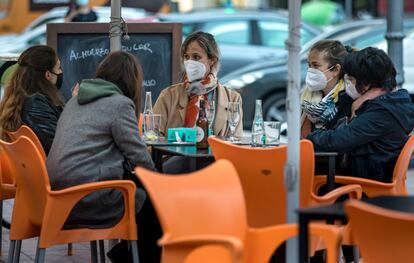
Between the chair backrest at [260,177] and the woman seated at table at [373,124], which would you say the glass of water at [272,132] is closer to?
the woman seated at table at [373,124]

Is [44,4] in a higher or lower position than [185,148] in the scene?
higher

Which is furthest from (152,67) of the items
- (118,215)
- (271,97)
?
(271,97)

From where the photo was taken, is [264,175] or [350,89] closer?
[264,175]

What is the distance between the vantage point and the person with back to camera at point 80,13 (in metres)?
13.4

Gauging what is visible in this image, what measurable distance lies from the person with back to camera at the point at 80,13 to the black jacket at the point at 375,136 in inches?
290

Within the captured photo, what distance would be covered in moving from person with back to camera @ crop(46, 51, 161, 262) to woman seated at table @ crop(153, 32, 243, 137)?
130 cm

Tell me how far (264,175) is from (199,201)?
998mm

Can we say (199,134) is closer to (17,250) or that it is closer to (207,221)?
(17,250)

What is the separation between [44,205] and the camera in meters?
5.61

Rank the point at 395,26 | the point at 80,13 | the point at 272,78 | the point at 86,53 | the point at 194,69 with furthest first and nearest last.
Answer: the point at 272,78 < the point at 80,13 < the point at 395,26 < the point at 86,53 < the point at 194,69

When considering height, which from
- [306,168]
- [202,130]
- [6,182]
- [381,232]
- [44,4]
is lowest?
[6,182]

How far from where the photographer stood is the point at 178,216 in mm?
4223

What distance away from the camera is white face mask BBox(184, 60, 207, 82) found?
7062 millimetres

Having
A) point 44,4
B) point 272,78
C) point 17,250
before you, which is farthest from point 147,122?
point 44,4
